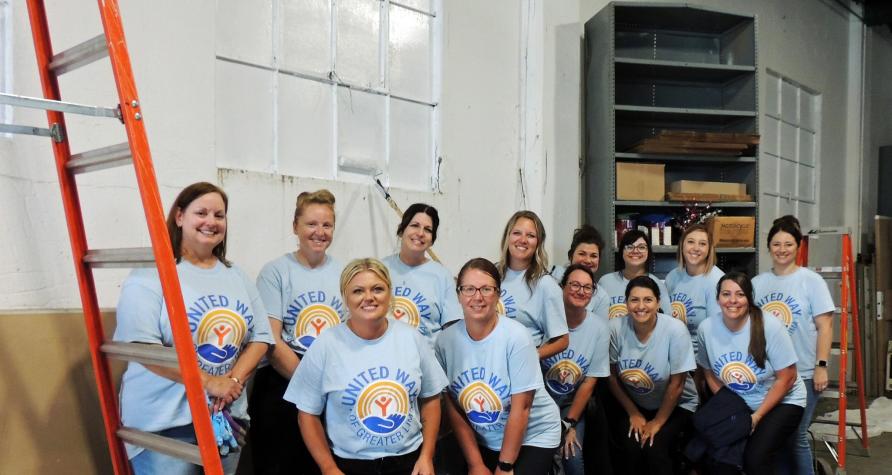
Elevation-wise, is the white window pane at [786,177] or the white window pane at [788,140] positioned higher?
the white window pane at [788,140]

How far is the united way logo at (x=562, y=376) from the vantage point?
292 cm

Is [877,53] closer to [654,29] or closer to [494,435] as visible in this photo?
[654,29]

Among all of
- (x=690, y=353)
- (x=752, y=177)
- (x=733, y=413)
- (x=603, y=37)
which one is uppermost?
(x=603, y=37)

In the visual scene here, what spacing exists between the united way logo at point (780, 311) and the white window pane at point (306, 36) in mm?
2433

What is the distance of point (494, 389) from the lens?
7.68ft

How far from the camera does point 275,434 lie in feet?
7.59

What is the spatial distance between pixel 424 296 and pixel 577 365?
757 millimetres

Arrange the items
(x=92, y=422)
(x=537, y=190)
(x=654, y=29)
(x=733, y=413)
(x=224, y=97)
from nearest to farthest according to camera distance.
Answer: (x=92, y=422), (x=224, y=97), (x=733, y=413), (x=537, y=190), (x=654, y=29)

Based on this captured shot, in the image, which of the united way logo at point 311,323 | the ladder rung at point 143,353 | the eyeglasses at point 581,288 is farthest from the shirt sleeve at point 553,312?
the ladder rung at point 143,353

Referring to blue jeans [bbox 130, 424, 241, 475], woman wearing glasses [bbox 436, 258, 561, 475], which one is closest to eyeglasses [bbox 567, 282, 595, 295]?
woman wearing glasses [bbox 436, 258, 561, 475]

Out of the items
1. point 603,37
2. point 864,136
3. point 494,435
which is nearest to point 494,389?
point 494,435

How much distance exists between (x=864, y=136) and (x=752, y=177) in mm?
3377

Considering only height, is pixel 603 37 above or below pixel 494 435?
above

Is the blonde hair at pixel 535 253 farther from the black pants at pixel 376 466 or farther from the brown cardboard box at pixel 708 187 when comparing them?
the brown cardboard box at pixel 708 187
